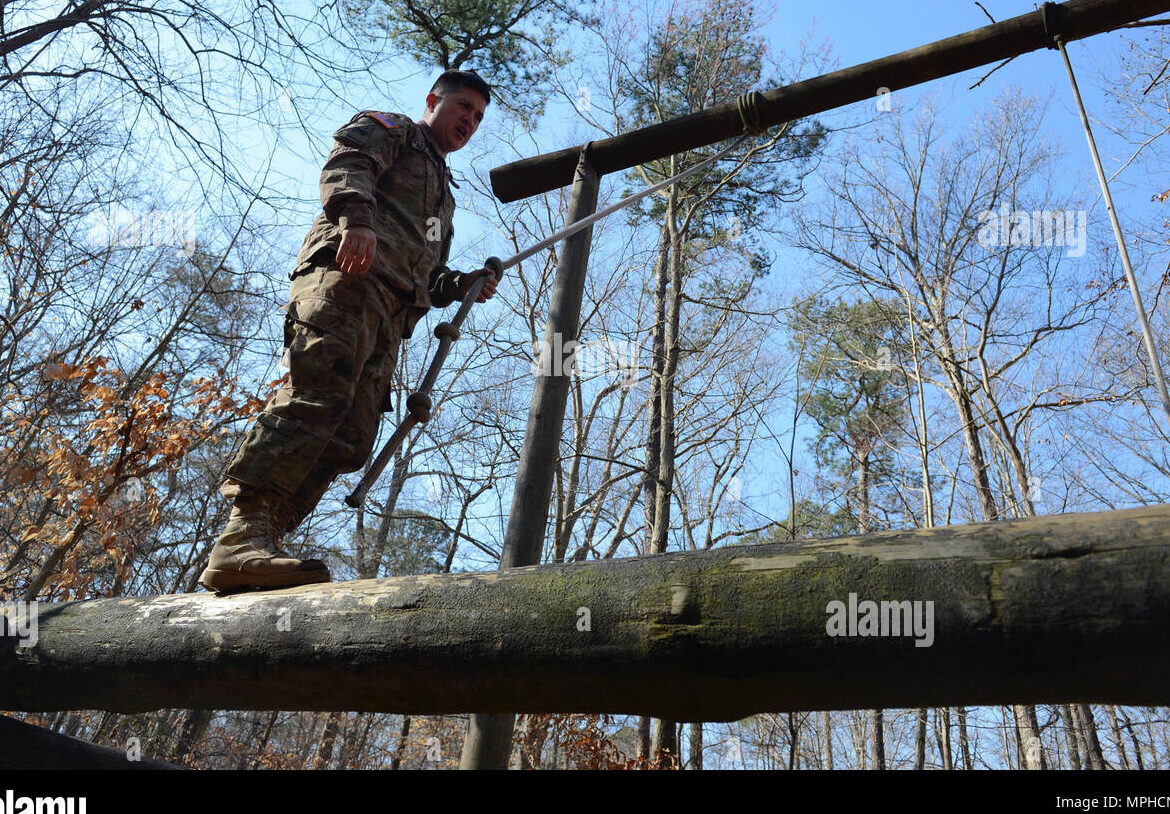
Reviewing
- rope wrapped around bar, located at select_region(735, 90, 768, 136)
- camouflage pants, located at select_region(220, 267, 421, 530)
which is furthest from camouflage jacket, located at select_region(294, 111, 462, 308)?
rope wrapped around bar, located at select_region(735, 90, 768, 136)

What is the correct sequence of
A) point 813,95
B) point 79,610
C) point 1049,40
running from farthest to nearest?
Answer: 1. point 813,95
2. point 1049,40
3. point 79,610

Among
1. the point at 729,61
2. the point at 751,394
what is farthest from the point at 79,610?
the point at 729,61

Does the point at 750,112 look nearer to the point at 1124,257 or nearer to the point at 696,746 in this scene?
the point at 1124,257

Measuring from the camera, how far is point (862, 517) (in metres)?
15.4

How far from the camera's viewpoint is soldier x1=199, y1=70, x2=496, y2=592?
2766mm

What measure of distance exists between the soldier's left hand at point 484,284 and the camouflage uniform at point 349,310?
0.12 feet

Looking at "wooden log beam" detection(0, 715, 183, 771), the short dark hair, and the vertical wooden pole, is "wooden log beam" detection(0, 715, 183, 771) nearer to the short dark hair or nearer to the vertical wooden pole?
the vertical wooden pole

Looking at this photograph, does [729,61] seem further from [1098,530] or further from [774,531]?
[1098,530]

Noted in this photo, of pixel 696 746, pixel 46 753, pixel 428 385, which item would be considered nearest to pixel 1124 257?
pixel 428 385

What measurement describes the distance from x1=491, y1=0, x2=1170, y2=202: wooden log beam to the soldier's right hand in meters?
1.97

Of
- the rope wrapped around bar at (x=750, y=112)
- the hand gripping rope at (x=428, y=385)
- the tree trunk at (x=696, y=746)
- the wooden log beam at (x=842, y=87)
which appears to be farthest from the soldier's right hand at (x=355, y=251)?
the tree trunk at (x=696, y=746)

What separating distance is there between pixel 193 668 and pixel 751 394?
11.3 metres

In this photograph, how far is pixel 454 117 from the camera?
3746 millimetres

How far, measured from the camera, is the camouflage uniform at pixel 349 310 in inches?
113
